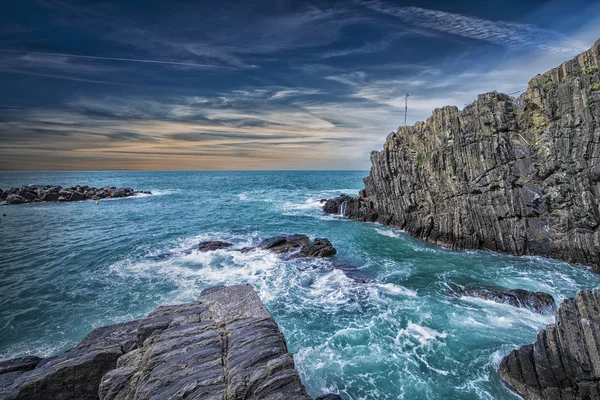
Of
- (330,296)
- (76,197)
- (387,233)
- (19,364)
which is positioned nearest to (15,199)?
(76,197)

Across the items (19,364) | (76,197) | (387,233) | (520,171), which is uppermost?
(520,171)

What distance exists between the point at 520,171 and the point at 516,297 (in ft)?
53.8

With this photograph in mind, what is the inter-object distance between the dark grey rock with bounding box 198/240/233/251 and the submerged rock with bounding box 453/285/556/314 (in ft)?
79.5

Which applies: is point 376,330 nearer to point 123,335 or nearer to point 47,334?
point 123,335

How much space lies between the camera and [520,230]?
28062 mm

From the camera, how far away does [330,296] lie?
68.4 feet

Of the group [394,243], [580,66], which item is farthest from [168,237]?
[580,66]

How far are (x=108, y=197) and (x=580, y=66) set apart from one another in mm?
96019

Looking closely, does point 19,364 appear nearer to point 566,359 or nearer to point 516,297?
point 566,359

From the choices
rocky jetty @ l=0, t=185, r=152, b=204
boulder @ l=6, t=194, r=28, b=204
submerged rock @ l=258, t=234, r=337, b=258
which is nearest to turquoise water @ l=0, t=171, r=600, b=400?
submerged rock @ l=258, t=234, r=337, b=258

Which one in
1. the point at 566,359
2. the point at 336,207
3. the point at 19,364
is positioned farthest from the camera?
the point at 336,207

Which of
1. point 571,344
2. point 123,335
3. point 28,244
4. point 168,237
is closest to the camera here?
point 571,344

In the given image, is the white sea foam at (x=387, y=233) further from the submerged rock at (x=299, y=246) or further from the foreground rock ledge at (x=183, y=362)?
the foreground rock ledge at (x=183, y=362)

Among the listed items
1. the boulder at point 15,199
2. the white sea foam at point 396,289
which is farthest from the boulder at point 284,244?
the boulder at point 15,199
